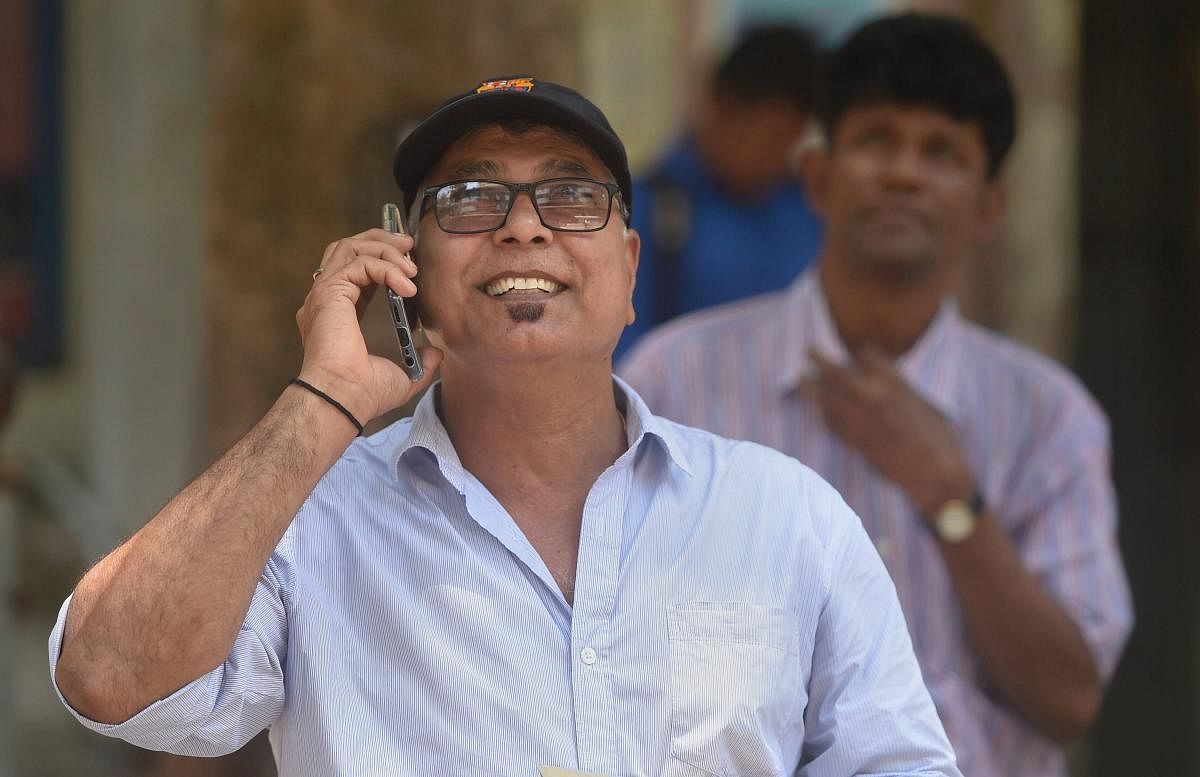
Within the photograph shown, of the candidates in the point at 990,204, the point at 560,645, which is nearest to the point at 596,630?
the point at 560,645

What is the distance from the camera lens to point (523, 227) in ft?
6.74

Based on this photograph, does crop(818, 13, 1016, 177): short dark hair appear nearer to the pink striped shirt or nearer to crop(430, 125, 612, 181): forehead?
the pink striped shirt

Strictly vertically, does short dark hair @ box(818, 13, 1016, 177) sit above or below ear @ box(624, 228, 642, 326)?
above

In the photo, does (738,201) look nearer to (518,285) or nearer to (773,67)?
(773,67)

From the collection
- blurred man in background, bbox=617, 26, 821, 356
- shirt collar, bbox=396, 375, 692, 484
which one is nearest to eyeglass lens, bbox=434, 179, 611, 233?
shirt collar, bbox=396, 375, 692, 484

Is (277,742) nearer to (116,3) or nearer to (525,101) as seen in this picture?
(525,101)

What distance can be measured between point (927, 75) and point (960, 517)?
962mm

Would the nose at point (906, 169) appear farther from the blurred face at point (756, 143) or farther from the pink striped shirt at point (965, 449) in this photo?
the blurred face at point (756, 143)

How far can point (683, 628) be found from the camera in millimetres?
1957

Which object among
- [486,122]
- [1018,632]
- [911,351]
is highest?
[486,122]

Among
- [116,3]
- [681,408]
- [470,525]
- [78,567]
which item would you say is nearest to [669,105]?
[681,408]

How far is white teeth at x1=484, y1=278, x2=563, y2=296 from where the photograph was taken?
6.79 ft

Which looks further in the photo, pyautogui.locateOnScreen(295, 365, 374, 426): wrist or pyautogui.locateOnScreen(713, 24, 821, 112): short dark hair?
pyautogui.locateOnScreen(713, 24, 821, 112): short dark hair

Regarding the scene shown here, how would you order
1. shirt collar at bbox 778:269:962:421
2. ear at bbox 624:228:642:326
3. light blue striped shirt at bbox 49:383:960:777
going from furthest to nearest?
shirt collar at bbox 778:269:962:421 < ear at bbox 624:228:642:326 < light blue striped shirt at bbox 49:383:960:777
